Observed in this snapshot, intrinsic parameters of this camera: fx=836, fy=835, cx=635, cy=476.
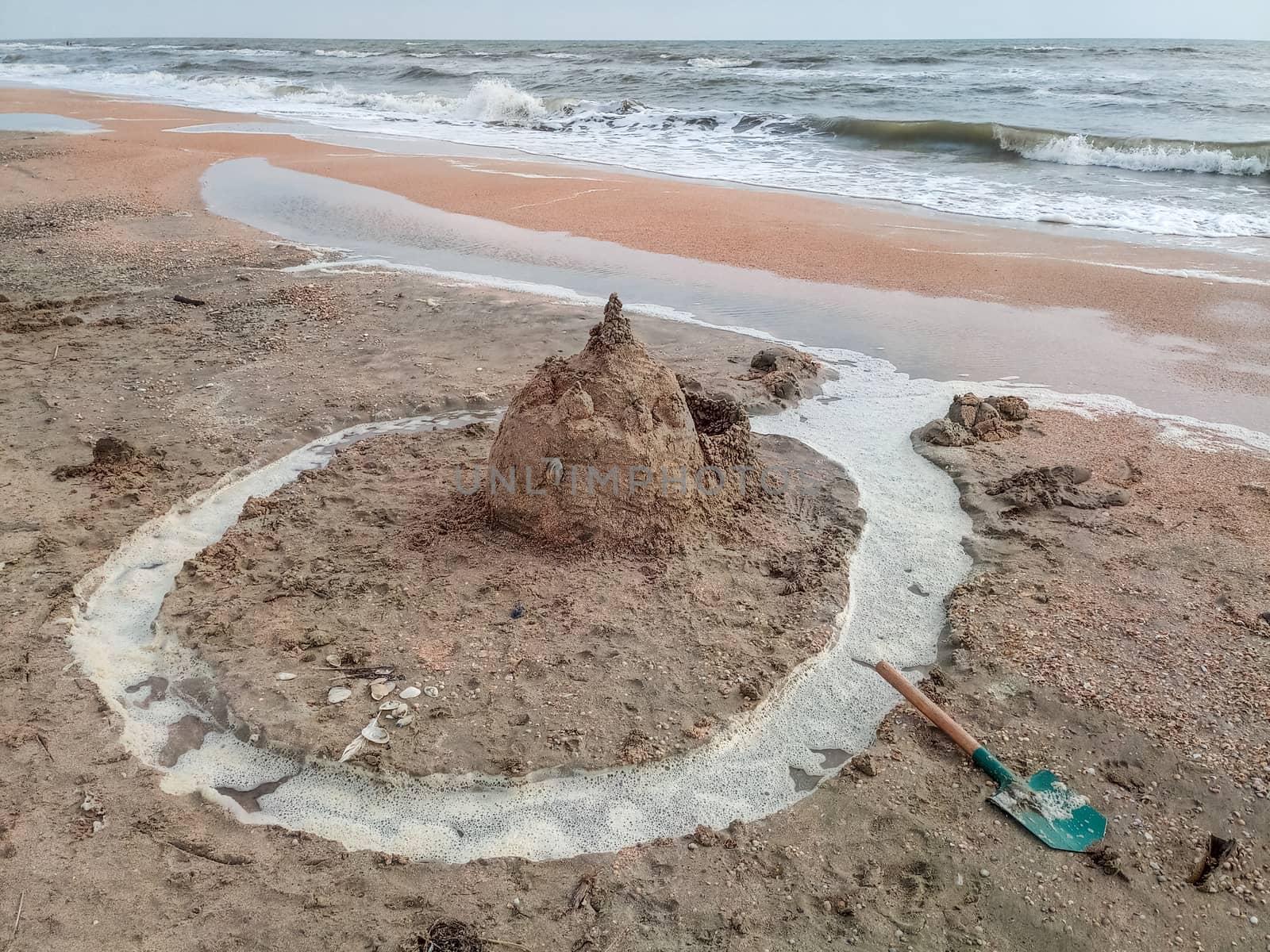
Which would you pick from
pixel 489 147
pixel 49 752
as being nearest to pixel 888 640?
pixel 49 752

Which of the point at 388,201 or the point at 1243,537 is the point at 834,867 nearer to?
the point at 1243,537

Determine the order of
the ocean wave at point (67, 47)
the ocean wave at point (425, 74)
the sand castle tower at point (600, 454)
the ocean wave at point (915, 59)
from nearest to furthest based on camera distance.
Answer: the sand castle tower at point (600, 454) → the ocean wave at point (425, 74) → the ocean wave at point (915, 59) → the ocean wave at point (67, 47)

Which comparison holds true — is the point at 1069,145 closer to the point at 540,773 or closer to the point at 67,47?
the point at 540,773

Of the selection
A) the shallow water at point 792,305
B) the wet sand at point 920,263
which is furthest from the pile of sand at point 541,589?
the wet sand at point 920,263

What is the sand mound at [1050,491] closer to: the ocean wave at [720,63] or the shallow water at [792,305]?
the shallow water at [792,305]

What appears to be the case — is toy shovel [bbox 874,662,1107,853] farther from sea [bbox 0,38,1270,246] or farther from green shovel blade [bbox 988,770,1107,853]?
sea [bbox 0,38,1270,246]

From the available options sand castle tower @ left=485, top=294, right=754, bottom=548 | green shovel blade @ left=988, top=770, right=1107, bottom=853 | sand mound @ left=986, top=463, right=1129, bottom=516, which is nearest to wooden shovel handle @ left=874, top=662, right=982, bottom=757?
green shovel blade @ left=988, top=770, right=1107, bottom=853

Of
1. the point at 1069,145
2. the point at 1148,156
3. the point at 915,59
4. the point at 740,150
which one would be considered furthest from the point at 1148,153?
the point at 915,59
